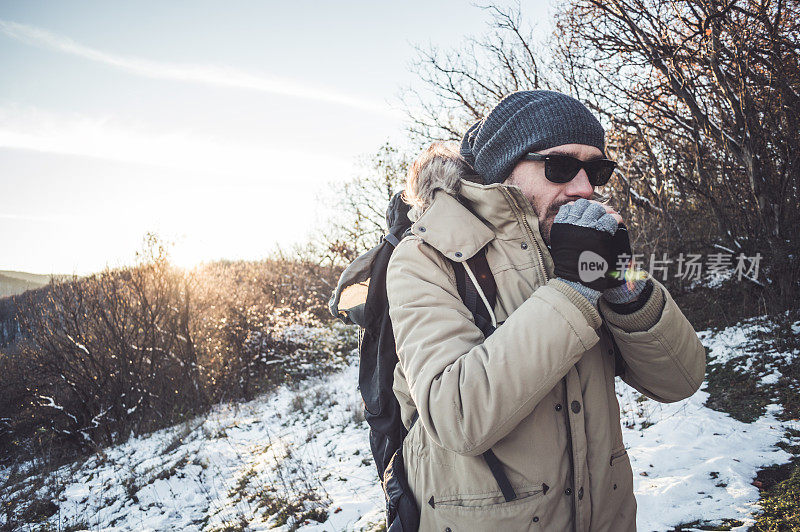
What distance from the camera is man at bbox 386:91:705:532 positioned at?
40.1 inches

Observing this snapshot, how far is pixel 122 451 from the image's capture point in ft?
28.7

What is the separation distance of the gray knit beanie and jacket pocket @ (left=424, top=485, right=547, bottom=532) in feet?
3.38

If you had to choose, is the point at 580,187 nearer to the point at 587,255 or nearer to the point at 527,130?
the point at 527,130

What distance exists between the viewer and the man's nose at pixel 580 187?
1.40 m

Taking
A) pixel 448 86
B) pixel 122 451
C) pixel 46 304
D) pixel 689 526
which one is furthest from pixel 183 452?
pixel 448 86

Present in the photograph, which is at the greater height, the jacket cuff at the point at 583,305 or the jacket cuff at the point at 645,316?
the jacket cuff at the point at 583,305

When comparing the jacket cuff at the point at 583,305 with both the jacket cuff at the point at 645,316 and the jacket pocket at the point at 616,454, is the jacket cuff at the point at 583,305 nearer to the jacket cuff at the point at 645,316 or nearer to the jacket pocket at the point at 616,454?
the jacket cuff at the point at 645,316

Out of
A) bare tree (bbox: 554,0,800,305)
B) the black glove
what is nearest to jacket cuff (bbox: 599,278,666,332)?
Result: the black glove

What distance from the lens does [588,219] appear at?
1.13 meters

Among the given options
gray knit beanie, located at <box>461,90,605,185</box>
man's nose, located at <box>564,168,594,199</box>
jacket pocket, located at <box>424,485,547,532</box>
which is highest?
gray knit beanie, located at <box>461,90,605,185</box>

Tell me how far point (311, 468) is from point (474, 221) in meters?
5.39

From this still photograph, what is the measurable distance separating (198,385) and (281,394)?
240 cm

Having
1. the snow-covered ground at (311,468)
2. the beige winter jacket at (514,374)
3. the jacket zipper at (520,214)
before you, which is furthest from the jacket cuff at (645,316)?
the snow-covered ground at (311,468)

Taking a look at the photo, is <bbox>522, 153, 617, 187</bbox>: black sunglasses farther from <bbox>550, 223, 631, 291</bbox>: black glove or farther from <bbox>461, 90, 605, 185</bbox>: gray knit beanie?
<bbox>550, 223, 631, 291</bbox>: black glove
